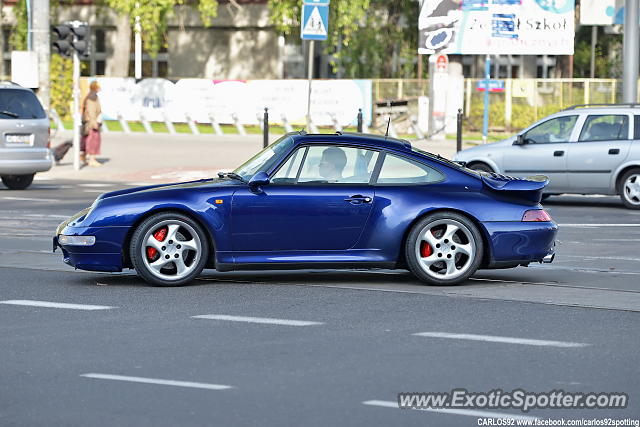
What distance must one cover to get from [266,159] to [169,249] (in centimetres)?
108

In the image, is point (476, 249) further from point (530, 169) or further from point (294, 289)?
point (530, 169)

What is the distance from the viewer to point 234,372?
7852 mm

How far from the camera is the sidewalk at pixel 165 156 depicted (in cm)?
2756

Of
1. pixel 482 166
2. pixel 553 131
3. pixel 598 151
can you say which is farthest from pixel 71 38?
pixel 598 151

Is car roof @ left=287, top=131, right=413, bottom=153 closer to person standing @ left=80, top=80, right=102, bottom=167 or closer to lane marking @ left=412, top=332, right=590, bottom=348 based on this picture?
lane marking @ left=412, top=332, right=590, bottom=348

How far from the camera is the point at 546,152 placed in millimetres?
21094

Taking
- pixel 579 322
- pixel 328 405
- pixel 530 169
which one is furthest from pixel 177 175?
pixel 328 405

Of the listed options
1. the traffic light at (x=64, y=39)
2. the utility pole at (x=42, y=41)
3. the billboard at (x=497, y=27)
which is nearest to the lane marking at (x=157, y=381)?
the traffic light at (x=64, y=39)

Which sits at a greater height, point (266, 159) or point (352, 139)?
point (352, 139)

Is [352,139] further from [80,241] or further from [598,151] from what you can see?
[598,151]

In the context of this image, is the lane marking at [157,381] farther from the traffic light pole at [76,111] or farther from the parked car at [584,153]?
the traffic light pole at [76,111]

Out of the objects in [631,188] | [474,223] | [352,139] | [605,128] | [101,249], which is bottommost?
[631,188]

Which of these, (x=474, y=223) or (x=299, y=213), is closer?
(x=299, y=213)

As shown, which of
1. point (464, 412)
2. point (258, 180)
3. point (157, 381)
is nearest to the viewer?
point (464, 412)
